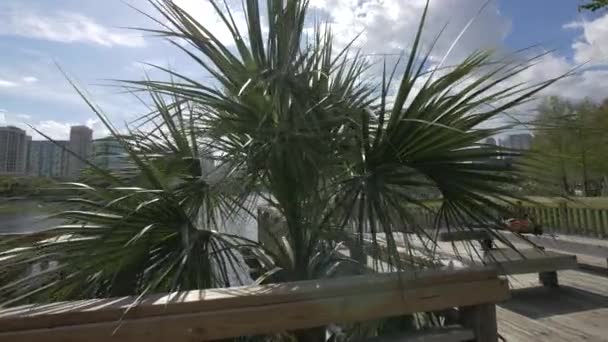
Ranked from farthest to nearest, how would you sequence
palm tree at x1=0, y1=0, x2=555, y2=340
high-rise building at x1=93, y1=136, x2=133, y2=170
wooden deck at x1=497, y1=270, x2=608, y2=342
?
wooden deck at x1=497, y1=270, x2=608, y2=342 < high-rise building at x1=93, y1=136, x2=133, y2=170 < palm tree at x1=0, y1=0, x2=555, y2=340

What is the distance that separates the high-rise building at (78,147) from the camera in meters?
1.63

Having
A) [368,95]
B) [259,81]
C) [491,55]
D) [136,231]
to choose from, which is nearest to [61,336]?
[136,231]

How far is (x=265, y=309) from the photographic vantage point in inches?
45.1

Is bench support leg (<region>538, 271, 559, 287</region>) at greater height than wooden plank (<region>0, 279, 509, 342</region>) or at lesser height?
lesser

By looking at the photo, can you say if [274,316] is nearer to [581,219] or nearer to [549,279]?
[549,279]

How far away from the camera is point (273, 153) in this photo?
154 centimetres

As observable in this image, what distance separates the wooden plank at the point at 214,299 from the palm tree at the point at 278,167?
0.13m

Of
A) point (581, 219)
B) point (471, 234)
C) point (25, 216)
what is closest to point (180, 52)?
point (25, 216)

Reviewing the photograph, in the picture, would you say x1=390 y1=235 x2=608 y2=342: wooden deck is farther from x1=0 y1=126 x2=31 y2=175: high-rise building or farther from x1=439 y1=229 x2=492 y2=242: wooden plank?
x1=0 y1=126 x2=31 y2=175: high-rise building

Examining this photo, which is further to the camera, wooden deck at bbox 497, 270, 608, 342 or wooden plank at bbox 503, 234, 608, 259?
wooden plank at bbox 503, 234, 608, 259

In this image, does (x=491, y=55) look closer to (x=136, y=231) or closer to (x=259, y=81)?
(x=259, y=81)

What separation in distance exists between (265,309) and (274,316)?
0.11 ft

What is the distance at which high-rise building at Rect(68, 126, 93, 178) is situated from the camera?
64.0 inches

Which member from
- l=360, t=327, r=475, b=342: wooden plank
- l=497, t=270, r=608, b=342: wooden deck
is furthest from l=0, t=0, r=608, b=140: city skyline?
l=497, t=270, r=608, b=342: wooden deck
